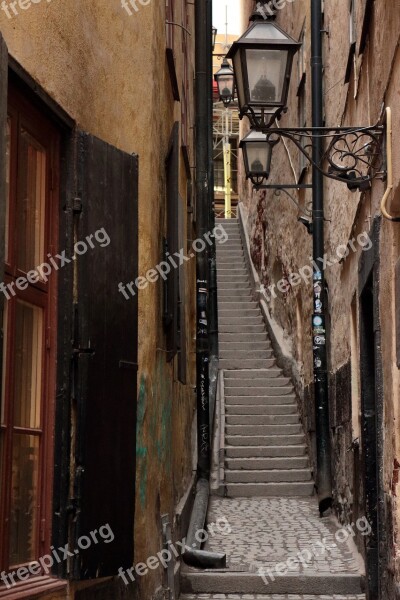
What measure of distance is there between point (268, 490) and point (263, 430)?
173 cm

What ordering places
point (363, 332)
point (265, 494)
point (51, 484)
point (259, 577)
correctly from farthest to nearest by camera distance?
point (265, 494), point (259, 577), point (363, 332), point (51, 484)

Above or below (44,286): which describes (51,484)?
below

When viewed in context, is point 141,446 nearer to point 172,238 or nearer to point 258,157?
point 172,238

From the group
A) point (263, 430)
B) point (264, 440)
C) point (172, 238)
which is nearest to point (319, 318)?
point (264, 440)

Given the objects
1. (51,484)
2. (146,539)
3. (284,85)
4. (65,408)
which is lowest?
(146,539)

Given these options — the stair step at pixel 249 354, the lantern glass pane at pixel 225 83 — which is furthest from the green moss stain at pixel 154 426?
the lantern glass pane at pixel 225 83

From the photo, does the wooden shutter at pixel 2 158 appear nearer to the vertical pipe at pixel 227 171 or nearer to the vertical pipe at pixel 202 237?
the vertical pipe at pixel 202 237

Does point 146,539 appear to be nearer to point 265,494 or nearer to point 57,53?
point 57,53

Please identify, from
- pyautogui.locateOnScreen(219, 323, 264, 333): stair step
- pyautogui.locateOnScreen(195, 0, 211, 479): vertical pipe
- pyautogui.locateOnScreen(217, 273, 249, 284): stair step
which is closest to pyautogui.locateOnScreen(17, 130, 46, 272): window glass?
pyautogui.locateOnScreen(195, 0, 211, 479): vertical pipe

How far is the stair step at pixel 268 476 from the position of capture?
12.4 metres

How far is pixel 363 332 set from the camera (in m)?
7.64

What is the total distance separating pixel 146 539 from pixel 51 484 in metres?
1.52

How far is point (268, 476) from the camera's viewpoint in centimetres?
1243

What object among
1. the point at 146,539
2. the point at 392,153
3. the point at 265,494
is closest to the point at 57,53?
the point at 392,153
